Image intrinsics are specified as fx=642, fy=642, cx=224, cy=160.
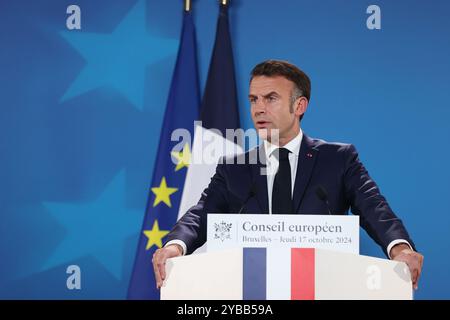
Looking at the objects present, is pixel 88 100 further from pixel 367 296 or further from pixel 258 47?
pixel 367 296

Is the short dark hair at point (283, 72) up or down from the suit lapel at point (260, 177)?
up

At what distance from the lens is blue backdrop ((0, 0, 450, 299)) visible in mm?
3910

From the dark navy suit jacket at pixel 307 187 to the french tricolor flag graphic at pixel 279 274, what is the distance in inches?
26.4

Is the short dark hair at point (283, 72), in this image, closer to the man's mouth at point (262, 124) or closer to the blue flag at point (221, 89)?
the man's mouth at point (262, 124)

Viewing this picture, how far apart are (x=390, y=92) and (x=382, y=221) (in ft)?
5.94

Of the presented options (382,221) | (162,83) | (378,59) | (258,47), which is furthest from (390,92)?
(382,221)

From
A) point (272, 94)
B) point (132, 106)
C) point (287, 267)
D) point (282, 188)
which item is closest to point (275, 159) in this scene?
point (282, 188)

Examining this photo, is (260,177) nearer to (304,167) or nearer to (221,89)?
(304,167)

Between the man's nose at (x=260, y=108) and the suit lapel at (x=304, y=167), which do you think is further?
the man's nose at (x=260, y=108)

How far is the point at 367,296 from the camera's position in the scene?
1732mm

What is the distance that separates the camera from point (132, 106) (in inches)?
157

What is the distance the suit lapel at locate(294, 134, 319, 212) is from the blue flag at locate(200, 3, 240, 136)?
1.02 meters

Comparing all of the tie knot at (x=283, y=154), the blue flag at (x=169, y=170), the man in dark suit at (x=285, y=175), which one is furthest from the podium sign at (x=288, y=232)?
the blue flag at (x=169, y=170)

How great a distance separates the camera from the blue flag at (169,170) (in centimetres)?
368
